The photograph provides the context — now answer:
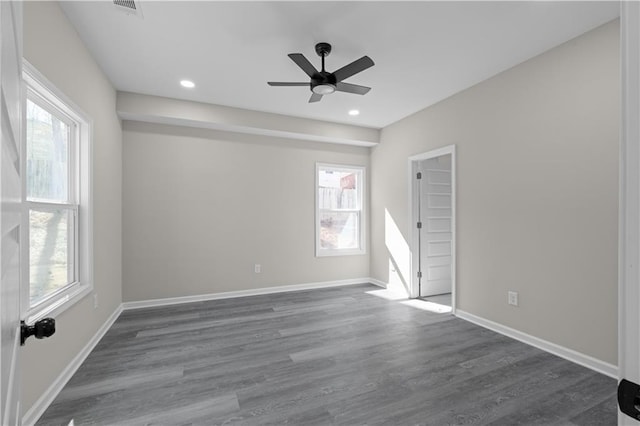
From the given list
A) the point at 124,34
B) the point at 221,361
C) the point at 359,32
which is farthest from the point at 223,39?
→ the point at 221,361

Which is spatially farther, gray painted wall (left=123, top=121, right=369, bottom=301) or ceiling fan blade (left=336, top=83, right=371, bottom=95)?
gray painted wall (left=123, top=121, right=369, bottom=301)

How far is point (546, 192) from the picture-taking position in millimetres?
2734

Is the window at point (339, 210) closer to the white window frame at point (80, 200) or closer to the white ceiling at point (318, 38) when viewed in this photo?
the white ceiling at point (318, 38)

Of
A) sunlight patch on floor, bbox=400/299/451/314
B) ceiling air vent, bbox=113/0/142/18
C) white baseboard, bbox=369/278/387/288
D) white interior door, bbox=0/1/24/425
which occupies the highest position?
ceiling air vent, bbox=113/0/142/18

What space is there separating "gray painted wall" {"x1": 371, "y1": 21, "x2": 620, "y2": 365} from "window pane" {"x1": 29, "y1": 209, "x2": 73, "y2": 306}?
4115mm

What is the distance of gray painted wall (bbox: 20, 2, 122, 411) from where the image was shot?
1.84 metres

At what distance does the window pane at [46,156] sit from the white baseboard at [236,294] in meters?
1.97

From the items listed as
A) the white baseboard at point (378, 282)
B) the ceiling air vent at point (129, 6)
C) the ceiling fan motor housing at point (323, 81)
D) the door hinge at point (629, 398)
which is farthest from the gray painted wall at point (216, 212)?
the door hinge at point (629, 398)

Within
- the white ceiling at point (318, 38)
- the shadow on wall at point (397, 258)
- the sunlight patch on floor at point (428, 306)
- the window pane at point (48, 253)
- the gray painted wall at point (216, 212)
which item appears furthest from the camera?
the shadow on wall at point (397, 258)

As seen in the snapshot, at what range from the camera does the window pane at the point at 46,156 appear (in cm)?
207

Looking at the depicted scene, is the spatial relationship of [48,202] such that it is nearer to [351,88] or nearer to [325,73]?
[325,73]

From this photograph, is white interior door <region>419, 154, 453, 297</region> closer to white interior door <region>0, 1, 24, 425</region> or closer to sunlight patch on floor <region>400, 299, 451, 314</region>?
sunlight patch on floor <region>400, 299, 451, 314</region>

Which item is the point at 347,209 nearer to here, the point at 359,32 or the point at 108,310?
the point at 359,32

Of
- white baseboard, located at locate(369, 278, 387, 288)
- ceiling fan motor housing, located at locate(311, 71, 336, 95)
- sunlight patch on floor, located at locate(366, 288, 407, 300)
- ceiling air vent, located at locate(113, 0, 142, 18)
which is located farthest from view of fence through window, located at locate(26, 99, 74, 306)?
white baseboard, located at locate(369, 278, 387, 288)
